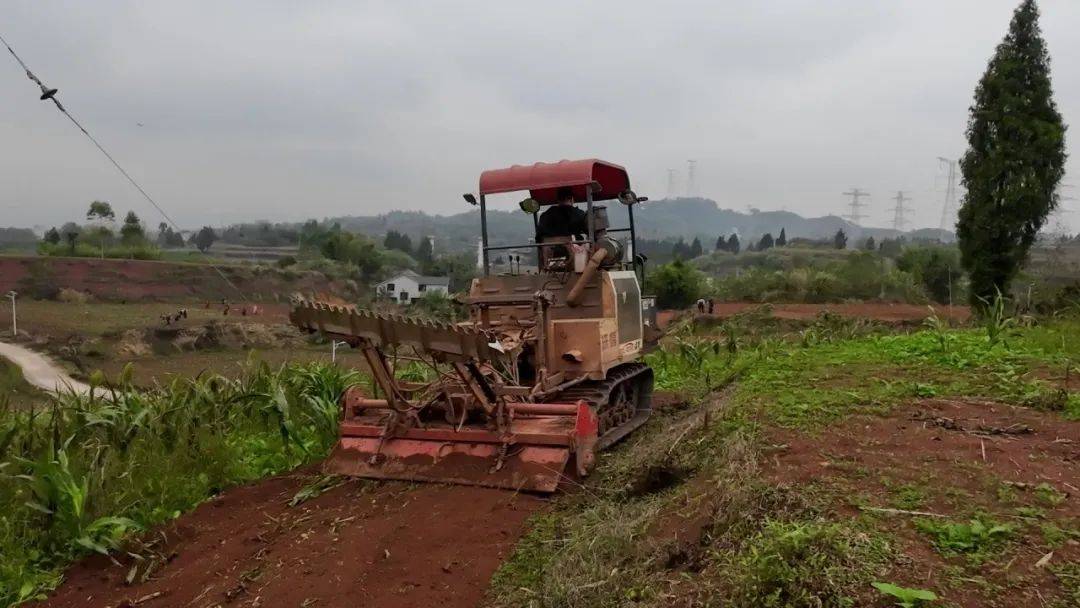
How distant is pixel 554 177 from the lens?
801 centimetres

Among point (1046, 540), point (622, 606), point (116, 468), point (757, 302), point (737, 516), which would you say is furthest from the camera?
point (757, 302)

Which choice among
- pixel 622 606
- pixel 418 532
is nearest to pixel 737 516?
pixel 622 606

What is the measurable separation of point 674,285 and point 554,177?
1197 inches

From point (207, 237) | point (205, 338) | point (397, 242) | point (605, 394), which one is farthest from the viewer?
point (397, 242)

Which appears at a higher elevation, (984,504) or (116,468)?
(984,504)

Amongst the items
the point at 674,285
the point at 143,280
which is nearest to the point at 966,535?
the point at 674,285

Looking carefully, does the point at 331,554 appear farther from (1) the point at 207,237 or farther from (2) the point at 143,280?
(1) the point at 207,237

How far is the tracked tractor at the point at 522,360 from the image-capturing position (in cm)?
575

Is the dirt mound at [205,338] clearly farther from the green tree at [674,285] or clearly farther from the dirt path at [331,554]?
the dirt path at [331,554]

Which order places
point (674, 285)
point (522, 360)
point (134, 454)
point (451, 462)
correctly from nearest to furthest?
point (451, 462) → point (134, 454) → point (522, 360) → point (674, 285)

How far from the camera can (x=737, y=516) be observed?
3748mm

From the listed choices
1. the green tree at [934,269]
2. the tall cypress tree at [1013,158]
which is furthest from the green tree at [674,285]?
the tall cypress tree at [1013,158]

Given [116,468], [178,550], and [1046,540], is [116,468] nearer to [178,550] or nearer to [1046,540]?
[178,550]

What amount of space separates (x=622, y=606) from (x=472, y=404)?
3.18m
